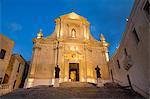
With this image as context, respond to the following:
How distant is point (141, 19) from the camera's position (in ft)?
30.0

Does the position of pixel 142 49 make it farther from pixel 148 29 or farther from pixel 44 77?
pixel 44 77

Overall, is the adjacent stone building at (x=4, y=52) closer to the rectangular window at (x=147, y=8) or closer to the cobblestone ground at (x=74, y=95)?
the cobblestone ground at (x=74, y=95)

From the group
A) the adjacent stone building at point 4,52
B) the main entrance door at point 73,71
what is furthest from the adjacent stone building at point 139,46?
the adjacent stone building at point 4,52

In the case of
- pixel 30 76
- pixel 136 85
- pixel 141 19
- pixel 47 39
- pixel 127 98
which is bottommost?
pixel 127 98

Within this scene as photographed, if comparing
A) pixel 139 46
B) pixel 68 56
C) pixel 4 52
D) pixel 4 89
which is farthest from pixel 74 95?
pixel 68 56

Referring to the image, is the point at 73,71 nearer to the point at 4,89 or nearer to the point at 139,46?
the point at 4,89

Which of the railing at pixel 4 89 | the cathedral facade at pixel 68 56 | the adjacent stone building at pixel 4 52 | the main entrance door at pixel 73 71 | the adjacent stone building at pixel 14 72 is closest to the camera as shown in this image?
the railing at pixel 4 89

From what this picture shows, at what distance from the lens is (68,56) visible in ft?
75.9

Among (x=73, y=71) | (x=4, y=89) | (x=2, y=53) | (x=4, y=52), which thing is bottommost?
(x=4, y=89)

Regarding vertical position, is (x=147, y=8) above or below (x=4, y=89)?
above

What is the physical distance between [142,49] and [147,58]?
841mm

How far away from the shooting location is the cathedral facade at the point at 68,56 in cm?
2111

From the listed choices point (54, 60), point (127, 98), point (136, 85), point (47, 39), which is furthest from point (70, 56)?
point (127, 98)

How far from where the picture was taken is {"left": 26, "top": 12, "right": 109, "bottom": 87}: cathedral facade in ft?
69.3
